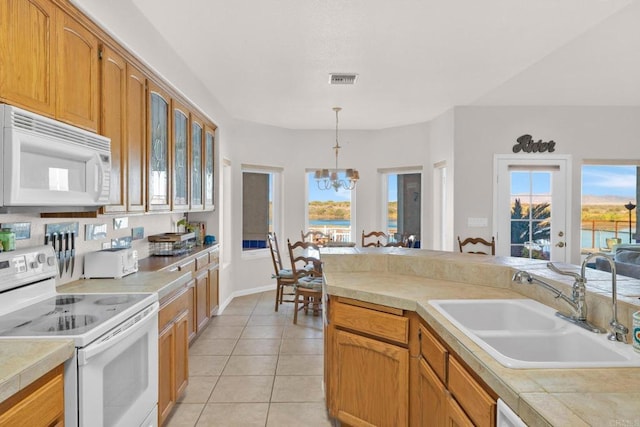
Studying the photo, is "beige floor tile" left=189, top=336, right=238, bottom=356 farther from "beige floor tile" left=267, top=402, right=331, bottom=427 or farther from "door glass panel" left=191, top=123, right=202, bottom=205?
"door glass panel" left=191, top=123, right=202, bottom=205

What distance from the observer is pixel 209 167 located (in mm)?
4512

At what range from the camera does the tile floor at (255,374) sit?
248cm

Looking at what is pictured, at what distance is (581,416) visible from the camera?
858 mm

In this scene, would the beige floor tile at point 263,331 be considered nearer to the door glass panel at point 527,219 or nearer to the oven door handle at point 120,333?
the oven door handle at point 120,333

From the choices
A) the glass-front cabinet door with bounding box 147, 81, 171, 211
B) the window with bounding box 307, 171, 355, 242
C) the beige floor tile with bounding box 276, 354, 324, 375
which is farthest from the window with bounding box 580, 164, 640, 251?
the glass-front cabinet door with bounding box 147, 81, 171, 211

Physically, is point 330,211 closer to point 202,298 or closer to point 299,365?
point 202,298

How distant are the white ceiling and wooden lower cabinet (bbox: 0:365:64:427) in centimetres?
Result: 222

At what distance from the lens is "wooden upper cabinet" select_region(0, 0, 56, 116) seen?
1.45 metres

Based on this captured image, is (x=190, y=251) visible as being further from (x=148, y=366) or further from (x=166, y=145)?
(x=148, y=366)

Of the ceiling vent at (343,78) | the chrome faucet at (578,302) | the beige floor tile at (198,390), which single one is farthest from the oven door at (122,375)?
the ceiling vent at (343,78)

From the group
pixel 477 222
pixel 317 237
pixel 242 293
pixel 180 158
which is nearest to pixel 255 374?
pixel 180 158

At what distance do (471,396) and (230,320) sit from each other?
12.0ft

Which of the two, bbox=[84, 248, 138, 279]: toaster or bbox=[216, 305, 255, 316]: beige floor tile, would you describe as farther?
bbox=[216, 305, 255, 316]: beige floor tile

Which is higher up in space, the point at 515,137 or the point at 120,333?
the point at 515,137
